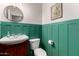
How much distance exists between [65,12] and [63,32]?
22 cm

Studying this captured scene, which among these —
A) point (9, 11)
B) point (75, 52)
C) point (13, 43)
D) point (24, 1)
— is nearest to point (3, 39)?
point (13, 43)

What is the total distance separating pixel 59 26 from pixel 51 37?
0.17 metres

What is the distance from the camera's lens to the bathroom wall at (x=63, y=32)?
3.08 feet

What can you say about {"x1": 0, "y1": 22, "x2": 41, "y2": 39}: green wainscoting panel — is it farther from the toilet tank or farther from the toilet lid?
the toilet lid

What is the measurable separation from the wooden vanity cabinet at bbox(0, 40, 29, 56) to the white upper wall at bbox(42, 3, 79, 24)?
14.3 inches

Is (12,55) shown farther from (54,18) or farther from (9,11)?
(54,18)

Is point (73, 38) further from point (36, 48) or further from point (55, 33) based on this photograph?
point (36, 48)

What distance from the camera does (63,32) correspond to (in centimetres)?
106

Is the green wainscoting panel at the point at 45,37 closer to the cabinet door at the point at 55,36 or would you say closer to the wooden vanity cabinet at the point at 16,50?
the cabinet door at the point at 55,36

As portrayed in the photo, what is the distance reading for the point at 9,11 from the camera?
1119 millimetres

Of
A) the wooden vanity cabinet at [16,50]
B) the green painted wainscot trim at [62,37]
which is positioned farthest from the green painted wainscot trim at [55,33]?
the wooden vanity cabinet at [16,50]

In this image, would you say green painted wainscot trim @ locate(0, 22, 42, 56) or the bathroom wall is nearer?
the bathroom wall

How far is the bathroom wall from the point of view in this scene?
939mm

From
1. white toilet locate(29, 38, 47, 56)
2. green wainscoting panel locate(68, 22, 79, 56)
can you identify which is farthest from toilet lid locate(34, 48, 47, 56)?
green wainscoting panel locate(68, 22, 79, 56)
